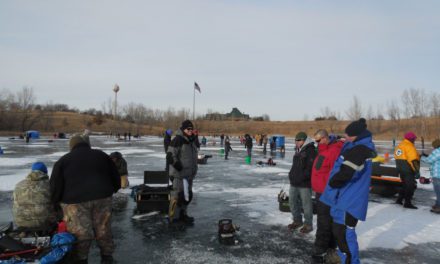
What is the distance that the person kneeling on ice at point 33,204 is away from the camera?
4.51 metres

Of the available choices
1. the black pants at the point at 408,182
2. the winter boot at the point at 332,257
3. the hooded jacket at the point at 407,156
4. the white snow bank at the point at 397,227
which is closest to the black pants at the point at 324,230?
the winter boot at the point at 332,257

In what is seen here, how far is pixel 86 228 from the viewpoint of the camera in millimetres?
4176

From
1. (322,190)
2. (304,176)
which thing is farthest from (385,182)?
(322,190)

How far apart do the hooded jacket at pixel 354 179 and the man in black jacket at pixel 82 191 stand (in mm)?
3135

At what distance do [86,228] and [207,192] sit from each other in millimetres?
5867

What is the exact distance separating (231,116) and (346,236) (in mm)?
142538

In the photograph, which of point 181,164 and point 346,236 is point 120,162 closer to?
point 181,164

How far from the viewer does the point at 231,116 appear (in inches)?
5758

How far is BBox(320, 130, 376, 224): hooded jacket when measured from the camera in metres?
3.86

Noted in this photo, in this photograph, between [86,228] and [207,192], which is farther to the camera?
[207,192]

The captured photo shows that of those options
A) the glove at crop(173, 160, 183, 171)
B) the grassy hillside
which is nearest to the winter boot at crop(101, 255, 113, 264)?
the glove at crop(173, 160, 183, 171)

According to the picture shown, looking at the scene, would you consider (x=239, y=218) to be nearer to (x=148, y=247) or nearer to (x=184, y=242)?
(x=184, y=242)

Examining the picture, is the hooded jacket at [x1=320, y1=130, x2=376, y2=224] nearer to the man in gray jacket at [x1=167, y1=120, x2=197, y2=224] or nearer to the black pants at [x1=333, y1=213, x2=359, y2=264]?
the black pants at [x1=333, y1=213, x2=359, y2=264]

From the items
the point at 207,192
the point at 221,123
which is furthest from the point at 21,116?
the point at 207,192
